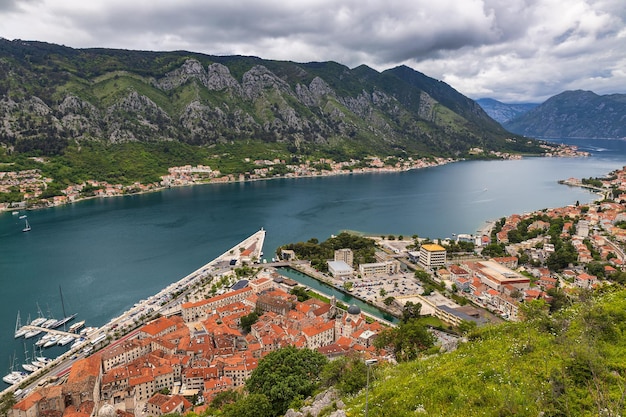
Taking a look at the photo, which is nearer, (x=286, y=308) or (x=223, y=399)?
(x=223, y=399)

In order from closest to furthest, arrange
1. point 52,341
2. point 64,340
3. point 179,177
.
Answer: point 52,341, point 64,340, point 179,177

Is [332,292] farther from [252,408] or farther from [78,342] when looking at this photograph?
[252,408]

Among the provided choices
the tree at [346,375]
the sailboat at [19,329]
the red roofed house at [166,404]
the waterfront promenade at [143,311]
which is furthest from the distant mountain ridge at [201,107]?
the tree at [346,375]

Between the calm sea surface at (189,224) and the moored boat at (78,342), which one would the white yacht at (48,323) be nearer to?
the calm sea surface at (189,224)

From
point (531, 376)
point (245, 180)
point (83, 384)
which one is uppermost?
point (531, 376)

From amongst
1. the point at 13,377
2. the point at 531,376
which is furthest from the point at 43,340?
the point at 531,376

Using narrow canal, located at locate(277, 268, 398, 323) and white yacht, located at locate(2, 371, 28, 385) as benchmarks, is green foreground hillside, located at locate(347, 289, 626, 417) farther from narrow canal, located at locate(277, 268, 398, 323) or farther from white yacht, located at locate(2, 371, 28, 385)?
white yacht, located at locate(2, 371, 28, 385)

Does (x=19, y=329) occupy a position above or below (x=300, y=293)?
below
